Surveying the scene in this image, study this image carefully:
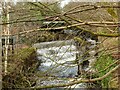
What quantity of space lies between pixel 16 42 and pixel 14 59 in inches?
7.3

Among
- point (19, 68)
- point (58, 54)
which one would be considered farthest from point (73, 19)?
point (19, 68)

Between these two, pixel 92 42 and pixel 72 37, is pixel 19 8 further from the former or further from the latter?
pixel 92 42

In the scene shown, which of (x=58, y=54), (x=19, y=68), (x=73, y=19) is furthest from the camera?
(x=19, y=68)

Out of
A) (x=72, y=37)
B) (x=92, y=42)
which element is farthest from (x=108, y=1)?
(x=92, y=42)

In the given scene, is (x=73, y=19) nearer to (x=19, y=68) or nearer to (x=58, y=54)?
(x=58, y=54)

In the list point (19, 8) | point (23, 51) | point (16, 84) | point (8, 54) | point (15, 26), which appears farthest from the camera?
point (8, 54)

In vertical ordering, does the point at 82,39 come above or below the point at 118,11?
below

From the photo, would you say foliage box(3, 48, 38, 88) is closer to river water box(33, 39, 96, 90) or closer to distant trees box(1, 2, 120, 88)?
river water box(33, 39, 96, 90)

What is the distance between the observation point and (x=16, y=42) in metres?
2.57

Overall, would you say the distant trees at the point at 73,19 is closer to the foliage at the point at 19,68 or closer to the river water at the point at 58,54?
the river water at the point at 58,54

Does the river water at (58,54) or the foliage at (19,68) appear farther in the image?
the foliage at (19,68)

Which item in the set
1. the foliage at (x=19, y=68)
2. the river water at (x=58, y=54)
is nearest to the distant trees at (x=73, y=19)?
the river water at (x=58, y=54)

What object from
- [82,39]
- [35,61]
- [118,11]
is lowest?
[35,61]

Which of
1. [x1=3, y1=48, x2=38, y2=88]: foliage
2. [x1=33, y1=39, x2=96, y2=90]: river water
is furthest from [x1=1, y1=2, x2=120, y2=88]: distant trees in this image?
[x1=3, y1=48, x2=38, y2=88]: foliage
